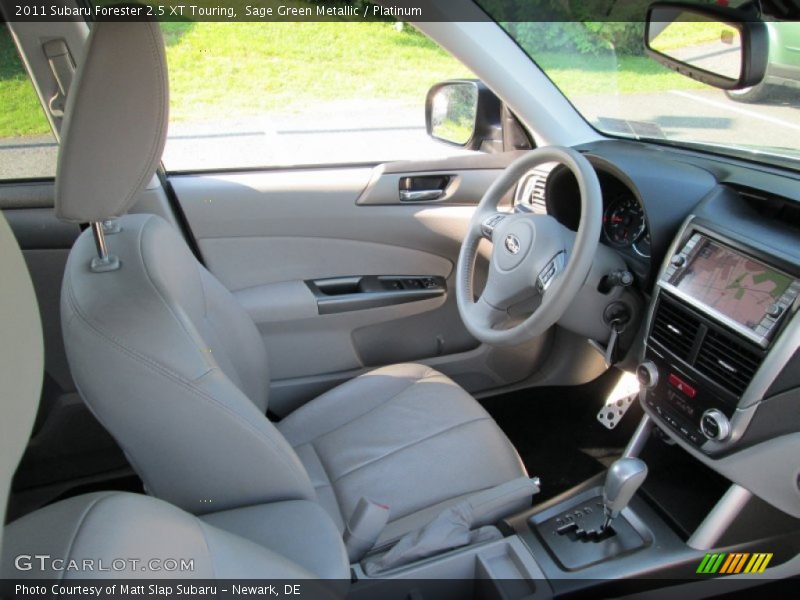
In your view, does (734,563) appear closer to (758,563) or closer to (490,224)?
(758,563)

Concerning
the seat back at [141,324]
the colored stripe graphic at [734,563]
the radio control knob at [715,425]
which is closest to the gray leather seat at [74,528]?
the seat back at [141,324]

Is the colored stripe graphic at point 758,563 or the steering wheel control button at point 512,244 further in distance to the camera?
the steering wheel control button at point 512,244

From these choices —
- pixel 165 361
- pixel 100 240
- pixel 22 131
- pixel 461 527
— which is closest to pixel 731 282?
pixel 461 527

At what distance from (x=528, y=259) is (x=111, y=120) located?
925 mm

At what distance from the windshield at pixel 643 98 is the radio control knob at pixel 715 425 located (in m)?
0.63

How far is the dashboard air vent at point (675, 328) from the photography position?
135cm

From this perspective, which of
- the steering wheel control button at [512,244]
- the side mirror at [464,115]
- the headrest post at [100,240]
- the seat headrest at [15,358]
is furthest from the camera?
the side mirror at [464,115]

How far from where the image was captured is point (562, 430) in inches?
81.8

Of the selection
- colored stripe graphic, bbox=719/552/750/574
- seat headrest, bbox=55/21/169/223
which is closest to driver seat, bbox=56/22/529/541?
seat headrest, bbox=55/21/169/223

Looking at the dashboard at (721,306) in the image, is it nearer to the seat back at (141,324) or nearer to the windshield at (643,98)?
the windshield at (643,98)

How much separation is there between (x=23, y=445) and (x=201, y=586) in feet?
1.10

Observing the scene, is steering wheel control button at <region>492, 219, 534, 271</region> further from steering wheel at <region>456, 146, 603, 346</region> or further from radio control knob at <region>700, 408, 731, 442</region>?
radio control knob at <region>700, 408, 731, 442</region>

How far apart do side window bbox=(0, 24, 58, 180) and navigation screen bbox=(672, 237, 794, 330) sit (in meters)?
1.65

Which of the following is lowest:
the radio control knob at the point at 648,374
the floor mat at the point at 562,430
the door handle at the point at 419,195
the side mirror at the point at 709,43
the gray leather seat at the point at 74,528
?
the floor mat at the point at 562,430
